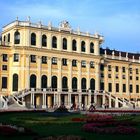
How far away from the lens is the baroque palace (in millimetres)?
63219

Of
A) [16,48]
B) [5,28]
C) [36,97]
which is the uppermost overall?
[5,28]

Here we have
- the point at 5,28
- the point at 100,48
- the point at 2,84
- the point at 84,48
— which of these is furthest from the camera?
the point at 100,48

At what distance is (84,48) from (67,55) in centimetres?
512

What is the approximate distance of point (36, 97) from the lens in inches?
2525

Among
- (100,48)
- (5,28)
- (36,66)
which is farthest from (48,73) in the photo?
(100,48)

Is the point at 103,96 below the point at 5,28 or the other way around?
below

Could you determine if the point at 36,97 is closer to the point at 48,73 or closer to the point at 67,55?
the point at 48,73

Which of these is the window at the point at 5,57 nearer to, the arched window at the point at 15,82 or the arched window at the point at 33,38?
the arched window at the point at 15,82

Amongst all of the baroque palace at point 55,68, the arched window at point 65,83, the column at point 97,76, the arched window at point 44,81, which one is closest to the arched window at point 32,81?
the baroque palace at point 55,68

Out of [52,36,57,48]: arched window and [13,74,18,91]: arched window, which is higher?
[52,36,57,48]: arched window

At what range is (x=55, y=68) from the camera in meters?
67.6

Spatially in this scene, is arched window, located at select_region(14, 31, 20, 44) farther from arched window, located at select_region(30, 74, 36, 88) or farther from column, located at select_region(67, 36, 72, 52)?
column, located at select_region(67, 36, 72, 52)

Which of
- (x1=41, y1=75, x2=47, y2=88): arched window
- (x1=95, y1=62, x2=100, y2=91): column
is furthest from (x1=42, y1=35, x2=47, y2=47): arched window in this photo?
(x1=95, y1=62, x2=100, y2=91): column

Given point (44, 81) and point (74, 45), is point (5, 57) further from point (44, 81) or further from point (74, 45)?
point (74, 45)
